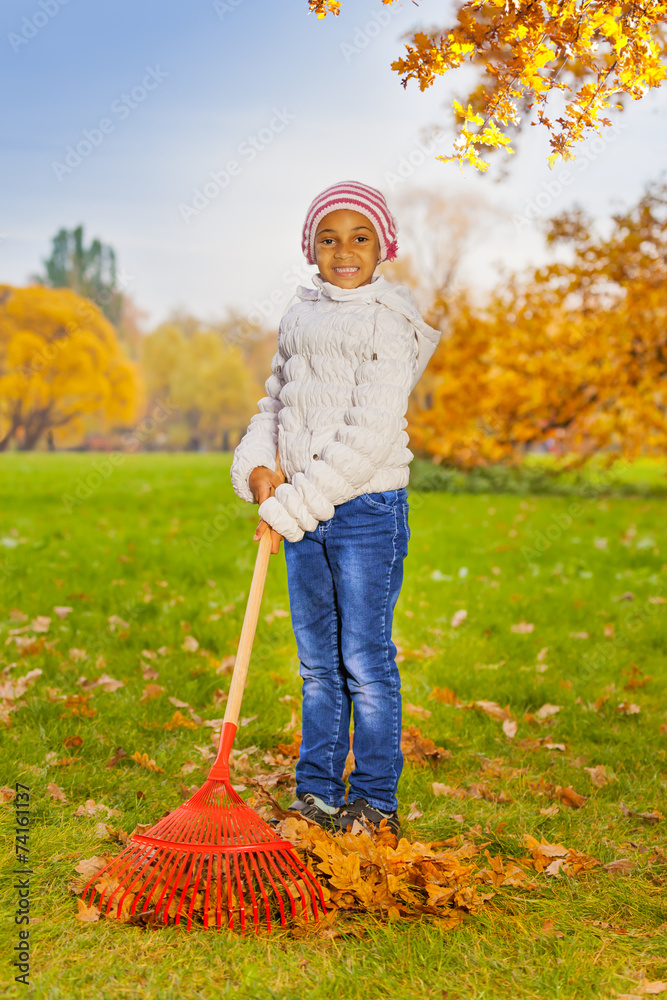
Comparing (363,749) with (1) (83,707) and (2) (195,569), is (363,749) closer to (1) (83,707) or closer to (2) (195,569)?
(1) (83,707)

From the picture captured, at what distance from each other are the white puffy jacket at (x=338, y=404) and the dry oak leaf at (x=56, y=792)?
1383mm

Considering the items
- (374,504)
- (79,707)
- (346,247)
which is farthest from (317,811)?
(346,247)

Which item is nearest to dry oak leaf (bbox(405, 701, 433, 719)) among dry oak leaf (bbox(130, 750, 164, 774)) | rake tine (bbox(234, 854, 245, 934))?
dry oak leaf (bbox(130, 750, 164, 774))

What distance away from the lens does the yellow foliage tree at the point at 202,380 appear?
41.2 metres

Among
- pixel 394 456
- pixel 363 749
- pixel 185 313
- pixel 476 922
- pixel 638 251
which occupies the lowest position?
pixel 476 922

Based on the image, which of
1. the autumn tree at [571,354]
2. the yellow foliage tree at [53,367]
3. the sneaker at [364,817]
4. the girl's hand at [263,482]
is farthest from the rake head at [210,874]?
the yellow foliage tree at [53,367]

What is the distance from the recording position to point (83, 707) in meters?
4.01

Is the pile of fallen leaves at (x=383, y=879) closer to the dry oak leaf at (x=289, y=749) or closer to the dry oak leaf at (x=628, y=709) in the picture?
the dry oak leaf at (x=289, y=749)

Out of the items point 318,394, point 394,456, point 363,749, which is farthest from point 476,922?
point 318,394

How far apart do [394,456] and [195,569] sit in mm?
4572

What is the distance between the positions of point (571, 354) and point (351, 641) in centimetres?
964

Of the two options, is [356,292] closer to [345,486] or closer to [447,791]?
[345,486]

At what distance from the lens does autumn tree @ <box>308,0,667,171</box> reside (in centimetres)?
295

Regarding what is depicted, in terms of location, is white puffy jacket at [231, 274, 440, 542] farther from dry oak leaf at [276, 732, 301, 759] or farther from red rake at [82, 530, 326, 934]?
dry oak leaf at [276, 732, 301, 759]
